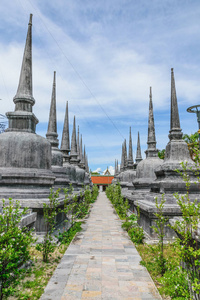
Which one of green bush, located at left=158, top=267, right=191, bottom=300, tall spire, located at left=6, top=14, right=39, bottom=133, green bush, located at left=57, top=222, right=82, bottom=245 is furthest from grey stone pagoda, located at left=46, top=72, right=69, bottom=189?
green bush, located at left=158, top=267, right=191, bottom=300

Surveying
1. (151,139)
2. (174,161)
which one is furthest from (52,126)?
(174,161)

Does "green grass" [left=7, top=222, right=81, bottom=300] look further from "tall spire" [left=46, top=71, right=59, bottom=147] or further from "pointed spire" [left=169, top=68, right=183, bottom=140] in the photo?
"tall spire" [left=46, top=71, right=59, bottom=147]

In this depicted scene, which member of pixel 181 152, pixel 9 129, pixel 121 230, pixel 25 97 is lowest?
pixel 121 230

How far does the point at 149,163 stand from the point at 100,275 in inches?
302

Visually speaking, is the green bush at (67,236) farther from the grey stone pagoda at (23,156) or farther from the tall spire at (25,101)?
the tall spire at (25,101)

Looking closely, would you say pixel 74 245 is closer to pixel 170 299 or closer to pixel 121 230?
pixel 121 230

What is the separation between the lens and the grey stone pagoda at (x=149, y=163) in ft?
37.3

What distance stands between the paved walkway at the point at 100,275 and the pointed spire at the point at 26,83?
4.76 meters

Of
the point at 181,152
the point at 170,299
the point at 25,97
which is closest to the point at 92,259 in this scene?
the point at 170,299

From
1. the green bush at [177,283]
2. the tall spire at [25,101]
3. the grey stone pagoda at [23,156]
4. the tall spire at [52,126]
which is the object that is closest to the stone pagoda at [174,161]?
the grey stone pagoda at [23,156]

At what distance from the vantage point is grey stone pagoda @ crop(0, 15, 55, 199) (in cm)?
665

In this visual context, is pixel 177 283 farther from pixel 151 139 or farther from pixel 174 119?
pixel 151 139

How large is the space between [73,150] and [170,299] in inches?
596

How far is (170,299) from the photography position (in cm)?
357
